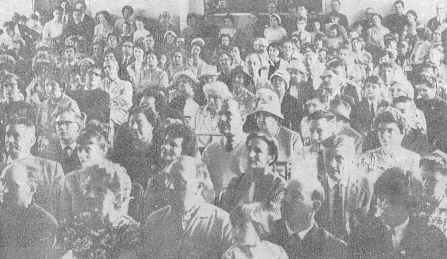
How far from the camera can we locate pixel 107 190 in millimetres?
3969

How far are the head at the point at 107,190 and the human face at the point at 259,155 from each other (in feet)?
3.62

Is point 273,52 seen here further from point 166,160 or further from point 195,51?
point 166,160

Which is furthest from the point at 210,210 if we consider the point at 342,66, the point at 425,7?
the point at 425,7

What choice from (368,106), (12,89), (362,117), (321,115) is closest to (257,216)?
(321,115)

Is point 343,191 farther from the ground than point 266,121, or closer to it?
closer to it

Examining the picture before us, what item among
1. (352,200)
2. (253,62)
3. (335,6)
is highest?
(335,6)

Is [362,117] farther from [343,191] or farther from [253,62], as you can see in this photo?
[253,62]

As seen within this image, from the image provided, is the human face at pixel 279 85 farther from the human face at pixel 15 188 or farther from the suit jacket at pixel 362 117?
the human face at pixel 15 188

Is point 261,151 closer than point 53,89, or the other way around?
point 261,151

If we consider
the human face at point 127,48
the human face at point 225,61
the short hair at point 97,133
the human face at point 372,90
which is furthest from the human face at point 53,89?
the human face at point 372,90

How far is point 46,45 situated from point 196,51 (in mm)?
1379

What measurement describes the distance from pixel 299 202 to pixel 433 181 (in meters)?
1.22

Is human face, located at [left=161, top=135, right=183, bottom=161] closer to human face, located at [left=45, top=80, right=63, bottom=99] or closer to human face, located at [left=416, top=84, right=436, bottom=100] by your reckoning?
human face, located at [left=45, top=80, right=63, bottom=99]

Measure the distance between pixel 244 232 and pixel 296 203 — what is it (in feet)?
1.72
